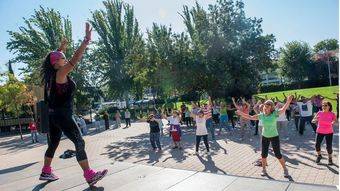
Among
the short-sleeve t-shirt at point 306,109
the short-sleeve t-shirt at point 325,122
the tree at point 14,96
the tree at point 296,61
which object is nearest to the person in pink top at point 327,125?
the short-sleeve t-shirt at point 325,122

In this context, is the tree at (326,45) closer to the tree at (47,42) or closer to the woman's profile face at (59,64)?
the tree at (47,42)

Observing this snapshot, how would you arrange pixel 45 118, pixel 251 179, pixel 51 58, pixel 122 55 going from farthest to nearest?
pixel 122 55 → pixel 45 118 → pixel 251 179 → pixel 51 58

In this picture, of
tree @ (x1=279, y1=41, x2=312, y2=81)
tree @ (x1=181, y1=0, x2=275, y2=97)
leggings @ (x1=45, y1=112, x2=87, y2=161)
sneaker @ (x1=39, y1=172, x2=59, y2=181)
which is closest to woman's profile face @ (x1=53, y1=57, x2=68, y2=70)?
leggings @ (x1=45, y1=112, x2=87, y2=161)

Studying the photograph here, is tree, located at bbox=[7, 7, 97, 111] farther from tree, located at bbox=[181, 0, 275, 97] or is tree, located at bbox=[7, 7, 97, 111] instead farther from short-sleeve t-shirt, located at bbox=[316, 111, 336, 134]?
short-sleeve t-shirt, located at bbox=[316, 111, 336, 134]

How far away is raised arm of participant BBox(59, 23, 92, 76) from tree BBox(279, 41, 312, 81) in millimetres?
60364

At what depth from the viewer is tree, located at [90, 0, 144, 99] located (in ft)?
128

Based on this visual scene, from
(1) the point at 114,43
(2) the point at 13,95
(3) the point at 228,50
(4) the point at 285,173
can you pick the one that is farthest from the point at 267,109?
(1) the point at 114,43

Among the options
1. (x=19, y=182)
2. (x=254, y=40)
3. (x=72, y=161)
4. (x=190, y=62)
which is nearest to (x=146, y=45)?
(x=190, y=62)

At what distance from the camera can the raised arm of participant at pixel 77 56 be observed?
14.3ft

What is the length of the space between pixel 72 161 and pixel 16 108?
2141 cm

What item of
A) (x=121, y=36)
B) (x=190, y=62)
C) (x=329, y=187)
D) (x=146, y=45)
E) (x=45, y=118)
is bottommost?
(x=329, y=187)

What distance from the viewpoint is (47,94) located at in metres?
4.96

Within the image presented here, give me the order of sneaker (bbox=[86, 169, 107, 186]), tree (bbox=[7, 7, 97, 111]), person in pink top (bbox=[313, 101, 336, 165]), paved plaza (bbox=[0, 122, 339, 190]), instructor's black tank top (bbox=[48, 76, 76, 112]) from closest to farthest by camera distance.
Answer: instructor's black tank top (bbox=[48, 76, 76, 112]), sneaker (bbox=[86, 169, 107, 186]), paved plaza (bbox=[0, 122, 339, 190]), person in pink top (bbox=[313, 101, 336, 165]), tree (bbox=[7, 7, 97, 111])

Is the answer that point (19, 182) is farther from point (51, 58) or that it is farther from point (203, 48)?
point (203, 48)
